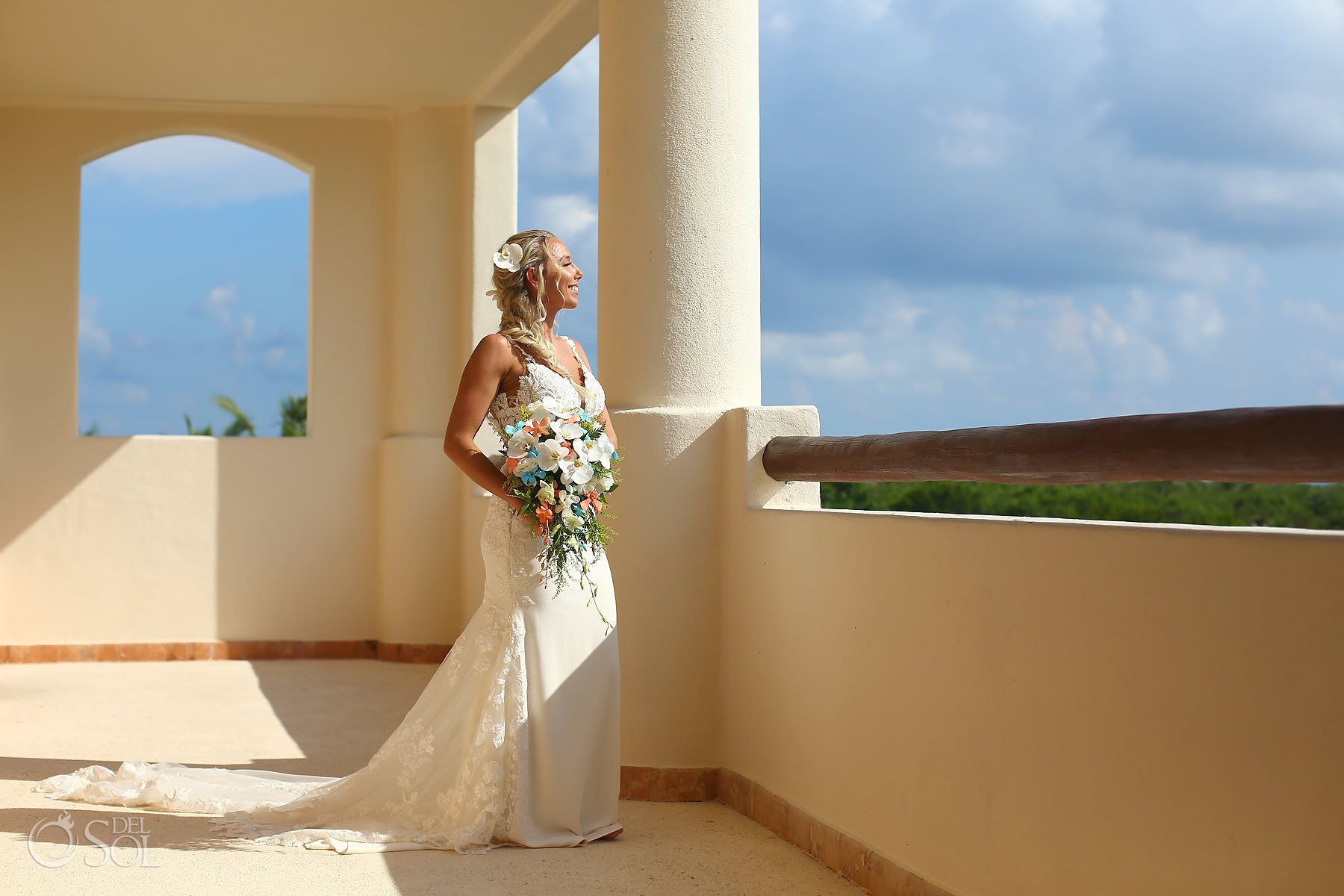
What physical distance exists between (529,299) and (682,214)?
35.4 inches

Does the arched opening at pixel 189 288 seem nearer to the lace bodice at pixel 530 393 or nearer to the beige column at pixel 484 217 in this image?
the beige column at pixel 484 217

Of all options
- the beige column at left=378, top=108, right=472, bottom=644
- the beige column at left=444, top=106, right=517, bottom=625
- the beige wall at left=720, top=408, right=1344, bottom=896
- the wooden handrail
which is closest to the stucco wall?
the beige column at left=378, top=108, right=472, bottom=644

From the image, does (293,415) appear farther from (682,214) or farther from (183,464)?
(682,214)

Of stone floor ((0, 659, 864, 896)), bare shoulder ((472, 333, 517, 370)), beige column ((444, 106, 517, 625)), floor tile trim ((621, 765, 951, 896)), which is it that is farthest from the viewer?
beige column ((444, 106, 517, 625))

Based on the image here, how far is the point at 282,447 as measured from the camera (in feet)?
29.8

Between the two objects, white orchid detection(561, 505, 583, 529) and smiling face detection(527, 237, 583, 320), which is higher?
smiling face detection(527, 237, 583, 320)

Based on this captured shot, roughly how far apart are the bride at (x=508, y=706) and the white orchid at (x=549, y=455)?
183mm

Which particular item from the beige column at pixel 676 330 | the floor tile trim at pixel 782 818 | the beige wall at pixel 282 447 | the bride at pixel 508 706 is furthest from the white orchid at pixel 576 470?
the beige wall at pixel 282 447

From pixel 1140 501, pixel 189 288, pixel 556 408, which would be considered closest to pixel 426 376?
pixel 556 408

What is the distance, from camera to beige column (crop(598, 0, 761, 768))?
4.96 m

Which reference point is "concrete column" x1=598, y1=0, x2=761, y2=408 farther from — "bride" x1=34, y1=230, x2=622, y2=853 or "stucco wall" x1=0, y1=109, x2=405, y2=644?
"stucco wall" x1=0, y1=109, x2=405, y2=644

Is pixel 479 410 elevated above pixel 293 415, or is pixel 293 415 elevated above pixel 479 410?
pixel 293 415

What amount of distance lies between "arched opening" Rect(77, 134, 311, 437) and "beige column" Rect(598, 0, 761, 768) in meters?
54.3

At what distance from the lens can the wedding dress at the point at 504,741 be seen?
4.16 metres
